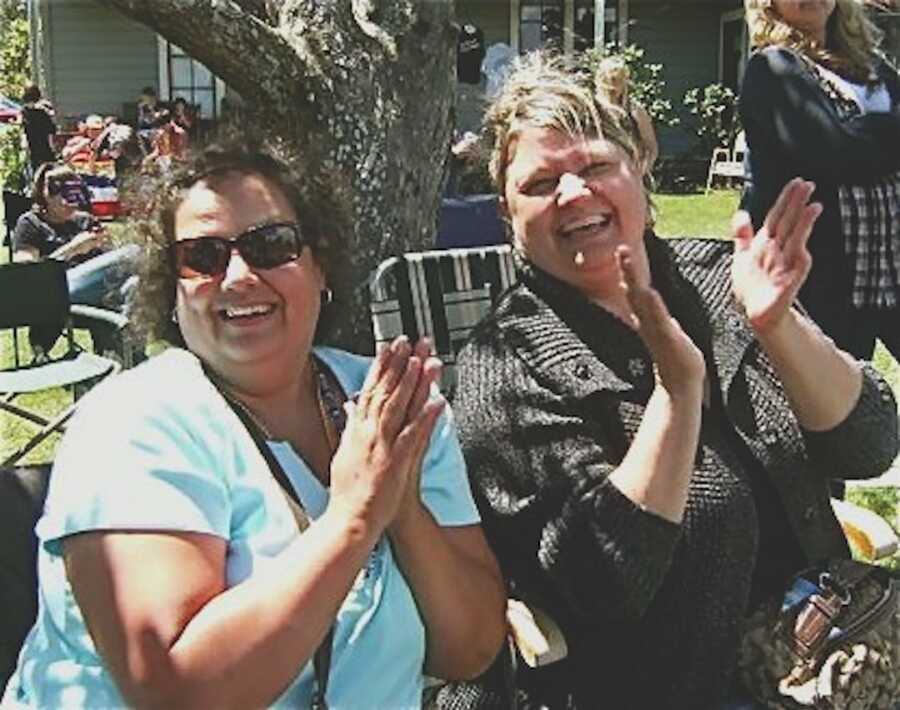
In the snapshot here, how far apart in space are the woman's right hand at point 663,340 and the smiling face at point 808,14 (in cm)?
220

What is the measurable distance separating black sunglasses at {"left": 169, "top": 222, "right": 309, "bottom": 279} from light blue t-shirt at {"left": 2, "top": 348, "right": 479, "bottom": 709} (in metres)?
0.13

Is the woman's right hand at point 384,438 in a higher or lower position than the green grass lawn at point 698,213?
lower

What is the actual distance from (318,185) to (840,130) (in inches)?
83.5

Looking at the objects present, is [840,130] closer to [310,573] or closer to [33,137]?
[310,573]

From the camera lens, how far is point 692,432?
204 centimetres

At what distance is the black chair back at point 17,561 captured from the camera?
83.0 inches

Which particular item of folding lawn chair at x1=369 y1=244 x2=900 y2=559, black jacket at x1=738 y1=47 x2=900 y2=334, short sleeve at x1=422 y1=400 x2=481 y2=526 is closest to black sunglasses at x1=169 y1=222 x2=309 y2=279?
short sleeve at x1=422 y1=400 x2=481 y2=526

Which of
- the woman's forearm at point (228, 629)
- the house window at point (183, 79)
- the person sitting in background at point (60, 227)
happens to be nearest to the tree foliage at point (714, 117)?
the house window at point (183, 79)

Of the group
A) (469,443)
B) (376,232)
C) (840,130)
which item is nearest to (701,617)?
(469,443)

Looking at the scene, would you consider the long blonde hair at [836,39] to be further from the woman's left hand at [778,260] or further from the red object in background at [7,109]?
the red object in background at [7,109]

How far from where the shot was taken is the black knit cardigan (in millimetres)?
2125

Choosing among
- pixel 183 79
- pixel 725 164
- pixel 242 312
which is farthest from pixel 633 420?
pixel 183 79

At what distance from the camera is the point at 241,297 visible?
1.98 metres

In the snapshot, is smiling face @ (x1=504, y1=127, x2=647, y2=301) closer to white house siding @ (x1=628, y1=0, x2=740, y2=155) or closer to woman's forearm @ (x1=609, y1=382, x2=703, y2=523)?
woman's forearm @ (x1=609, y1=382, x2=703, y2=523)
